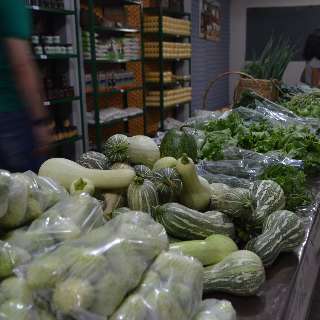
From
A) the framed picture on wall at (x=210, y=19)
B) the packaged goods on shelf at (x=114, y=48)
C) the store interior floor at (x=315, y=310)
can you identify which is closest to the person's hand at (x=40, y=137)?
the store interior floor at (x=315, y=310)

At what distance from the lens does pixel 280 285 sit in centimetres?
125

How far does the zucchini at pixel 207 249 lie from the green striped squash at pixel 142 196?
194mm

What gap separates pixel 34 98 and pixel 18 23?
302 millimetres

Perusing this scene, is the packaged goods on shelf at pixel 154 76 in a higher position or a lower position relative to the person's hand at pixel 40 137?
lower

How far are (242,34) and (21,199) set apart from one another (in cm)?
1055

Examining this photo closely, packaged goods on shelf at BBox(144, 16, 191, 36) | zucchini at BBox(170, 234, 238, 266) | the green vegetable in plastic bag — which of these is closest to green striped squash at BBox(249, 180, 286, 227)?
zucchini at BBox(170, 234, 238, 266)

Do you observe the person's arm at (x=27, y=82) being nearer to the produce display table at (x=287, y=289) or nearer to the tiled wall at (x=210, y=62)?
the produce display table at (x=287, y=289)

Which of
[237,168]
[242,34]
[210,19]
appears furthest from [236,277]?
[242,34]

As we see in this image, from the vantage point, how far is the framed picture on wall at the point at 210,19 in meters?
9.21

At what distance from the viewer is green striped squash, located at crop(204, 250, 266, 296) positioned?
44.7 inches

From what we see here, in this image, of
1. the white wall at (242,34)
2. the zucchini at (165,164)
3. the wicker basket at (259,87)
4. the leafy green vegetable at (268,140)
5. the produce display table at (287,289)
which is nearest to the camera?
the produce display table at (287,289)

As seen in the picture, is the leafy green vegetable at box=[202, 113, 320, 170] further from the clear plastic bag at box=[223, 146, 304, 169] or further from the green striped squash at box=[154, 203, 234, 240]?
the green striped squash at box=[154, 203, 234, 240]

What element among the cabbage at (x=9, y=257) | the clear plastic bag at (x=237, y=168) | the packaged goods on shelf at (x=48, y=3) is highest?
the packaged goods on shelf at (x=48, y=3)

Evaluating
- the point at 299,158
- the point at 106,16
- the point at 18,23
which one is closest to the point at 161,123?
the point at 106,16
